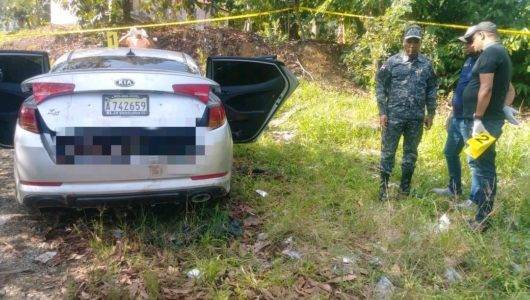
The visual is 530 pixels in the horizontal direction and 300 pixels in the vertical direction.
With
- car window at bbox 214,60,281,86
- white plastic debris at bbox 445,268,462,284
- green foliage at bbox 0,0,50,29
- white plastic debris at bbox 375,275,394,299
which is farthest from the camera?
green foliage at bbox 0,0,50,29

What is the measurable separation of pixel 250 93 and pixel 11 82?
2.40 m

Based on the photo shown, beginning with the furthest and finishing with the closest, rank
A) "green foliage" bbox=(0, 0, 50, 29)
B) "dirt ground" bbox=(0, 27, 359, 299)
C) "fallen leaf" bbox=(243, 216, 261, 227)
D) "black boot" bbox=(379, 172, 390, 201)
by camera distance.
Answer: "green foliage" bbox=(0, 0, 50, 29) < "black boot" bbox=(379, 172, 390, 201) < "fallen leaf" bbox=(243, 216, 261, 227) < "dirt ground" bbox=(0, 27, 359, 299)

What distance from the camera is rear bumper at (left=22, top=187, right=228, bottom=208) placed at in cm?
345

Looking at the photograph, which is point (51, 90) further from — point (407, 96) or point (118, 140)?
point (407, 96)

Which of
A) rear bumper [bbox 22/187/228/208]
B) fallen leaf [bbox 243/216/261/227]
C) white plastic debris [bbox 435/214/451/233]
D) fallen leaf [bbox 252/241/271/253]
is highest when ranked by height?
rear bumper [bbox 22/187/228/208]

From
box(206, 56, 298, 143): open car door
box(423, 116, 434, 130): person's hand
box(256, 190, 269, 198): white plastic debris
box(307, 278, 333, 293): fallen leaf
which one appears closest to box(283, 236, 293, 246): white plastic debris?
box(307, 278, 333, 293): fallen leaf

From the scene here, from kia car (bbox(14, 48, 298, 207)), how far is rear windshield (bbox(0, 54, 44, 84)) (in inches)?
50.8

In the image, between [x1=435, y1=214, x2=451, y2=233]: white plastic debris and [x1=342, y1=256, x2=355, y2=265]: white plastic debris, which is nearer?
[x1=342, y1=256, x2=355, y2=265]: white plastic debris

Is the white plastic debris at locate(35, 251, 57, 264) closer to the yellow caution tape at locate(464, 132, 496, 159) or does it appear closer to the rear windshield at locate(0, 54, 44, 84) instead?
the rear windshield at locate(0, 54, 44, 84)

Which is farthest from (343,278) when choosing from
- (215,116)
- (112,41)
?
(112,41)

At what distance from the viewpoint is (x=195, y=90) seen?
371cm

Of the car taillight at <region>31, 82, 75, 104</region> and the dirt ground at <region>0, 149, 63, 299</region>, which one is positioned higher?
the car taillight at <region>31, 82, 75, 104</region>

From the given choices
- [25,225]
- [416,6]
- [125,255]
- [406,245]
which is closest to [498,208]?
[406,245]

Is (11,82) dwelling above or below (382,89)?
below
